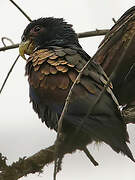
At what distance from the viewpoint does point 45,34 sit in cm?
359

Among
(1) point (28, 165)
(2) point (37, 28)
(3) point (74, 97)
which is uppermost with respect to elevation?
(2) point (37, 28)

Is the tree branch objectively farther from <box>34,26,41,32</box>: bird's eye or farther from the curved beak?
<box>34,26,41,32</box>: bird's eye

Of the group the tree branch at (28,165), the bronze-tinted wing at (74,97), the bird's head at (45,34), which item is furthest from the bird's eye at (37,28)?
the tree branch at (28,165)

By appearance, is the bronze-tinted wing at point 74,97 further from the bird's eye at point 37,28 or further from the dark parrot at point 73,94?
the bird's eye at point 37,28

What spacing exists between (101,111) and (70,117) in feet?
0.62

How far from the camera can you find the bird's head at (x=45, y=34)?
352 cm

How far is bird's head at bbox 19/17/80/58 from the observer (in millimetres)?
3515

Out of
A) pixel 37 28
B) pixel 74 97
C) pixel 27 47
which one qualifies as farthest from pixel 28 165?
pixel 37 28

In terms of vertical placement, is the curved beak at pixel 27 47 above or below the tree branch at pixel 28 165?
above

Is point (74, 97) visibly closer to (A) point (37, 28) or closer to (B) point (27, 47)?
(B) point (27, 47)

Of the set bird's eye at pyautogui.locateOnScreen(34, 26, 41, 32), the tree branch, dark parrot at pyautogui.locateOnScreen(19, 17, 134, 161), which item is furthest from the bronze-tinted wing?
bird's eye at pyautogui.locateOnScreen(34, 26, 41, 32)

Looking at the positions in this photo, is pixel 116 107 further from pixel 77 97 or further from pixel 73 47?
pixel 73 47

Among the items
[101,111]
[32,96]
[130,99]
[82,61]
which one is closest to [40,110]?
[32,96]

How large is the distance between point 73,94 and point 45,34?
102cm
